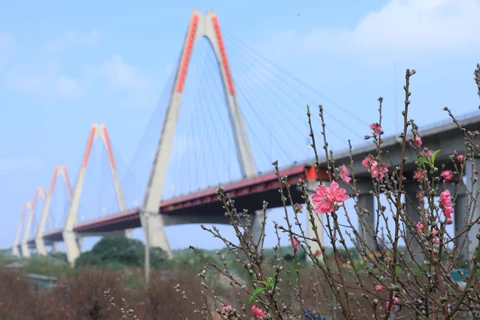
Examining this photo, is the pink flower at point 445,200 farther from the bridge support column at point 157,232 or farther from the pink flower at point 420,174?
the bridge support column at point 157,232

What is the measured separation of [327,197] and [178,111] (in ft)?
117

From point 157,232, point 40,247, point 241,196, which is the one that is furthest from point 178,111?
point 40,247

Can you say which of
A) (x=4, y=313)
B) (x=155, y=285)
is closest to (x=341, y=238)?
(x=4, y=313)

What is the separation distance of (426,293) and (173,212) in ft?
137

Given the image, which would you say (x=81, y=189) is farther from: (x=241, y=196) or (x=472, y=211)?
(x=472, y=211)

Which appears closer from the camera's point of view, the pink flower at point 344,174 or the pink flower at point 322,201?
the pink flower at point 322,201

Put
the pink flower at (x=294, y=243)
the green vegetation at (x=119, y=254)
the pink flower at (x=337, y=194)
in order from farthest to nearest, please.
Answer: the green vegetation at (x=119, y=254) < the pink flower at (x=294, y=243) < the pink flower at (x=337, y=194)

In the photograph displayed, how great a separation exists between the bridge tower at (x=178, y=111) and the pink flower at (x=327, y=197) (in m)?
34.8

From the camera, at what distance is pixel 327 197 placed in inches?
89.7

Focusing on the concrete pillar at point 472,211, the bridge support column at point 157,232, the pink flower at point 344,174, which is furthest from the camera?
the bridge support column at point 157,232

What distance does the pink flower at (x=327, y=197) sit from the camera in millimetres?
2266

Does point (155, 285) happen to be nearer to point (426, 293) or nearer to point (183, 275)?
point (183, 275)

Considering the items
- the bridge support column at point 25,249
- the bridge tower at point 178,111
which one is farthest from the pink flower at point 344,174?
the bridge support column at point 25,249

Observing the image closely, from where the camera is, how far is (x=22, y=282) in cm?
2075
